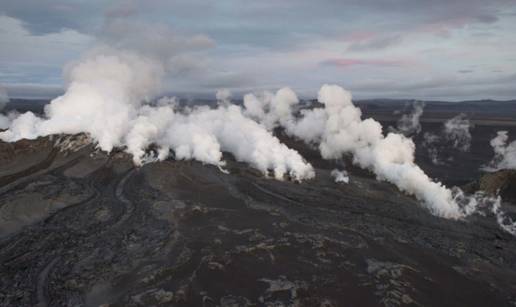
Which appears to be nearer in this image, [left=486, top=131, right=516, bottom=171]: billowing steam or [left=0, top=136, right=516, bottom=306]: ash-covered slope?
[left=0, top=136, right=516, bottom=306]: ash-covered slope

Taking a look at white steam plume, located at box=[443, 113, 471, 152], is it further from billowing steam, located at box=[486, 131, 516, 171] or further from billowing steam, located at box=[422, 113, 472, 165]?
billowing steam, located at box=[486, 131, 516, 171]

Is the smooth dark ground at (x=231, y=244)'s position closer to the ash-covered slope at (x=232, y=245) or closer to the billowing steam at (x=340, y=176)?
the ash-covered slope at (x=232, y=245)

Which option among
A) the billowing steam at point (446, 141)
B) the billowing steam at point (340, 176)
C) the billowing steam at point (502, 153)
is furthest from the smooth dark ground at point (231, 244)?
the billowing steam at point (446, 141)

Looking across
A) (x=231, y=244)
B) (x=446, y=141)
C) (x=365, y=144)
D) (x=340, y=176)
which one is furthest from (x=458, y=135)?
(x=231, y=244)

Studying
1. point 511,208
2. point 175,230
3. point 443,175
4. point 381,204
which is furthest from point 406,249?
point 443,175

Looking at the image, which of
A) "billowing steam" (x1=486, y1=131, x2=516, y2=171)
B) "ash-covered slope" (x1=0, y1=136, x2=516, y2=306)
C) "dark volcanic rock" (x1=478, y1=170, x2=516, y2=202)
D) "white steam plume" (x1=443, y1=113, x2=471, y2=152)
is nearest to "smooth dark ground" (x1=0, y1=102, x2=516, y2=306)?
"ash-covered slope" (x1=0, y1=136, x2=516, y2=306)

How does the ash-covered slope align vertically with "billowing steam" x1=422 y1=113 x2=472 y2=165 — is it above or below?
below

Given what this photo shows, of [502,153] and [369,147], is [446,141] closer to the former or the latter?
[502,153]
